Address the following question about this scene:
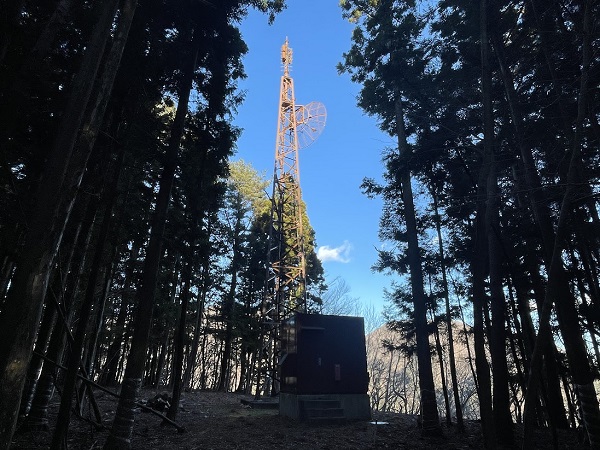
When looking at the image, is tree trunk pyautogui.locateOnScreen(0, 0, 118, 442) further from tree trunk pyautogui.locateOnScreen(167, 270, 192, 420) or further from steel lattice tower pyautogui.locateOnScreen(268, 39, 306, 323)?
steel lattice tower pyautogui.locateOnScreen(268, 39, 306, 323)

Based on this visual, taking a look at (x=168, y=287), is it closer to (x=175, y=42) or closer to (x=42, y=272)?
(x=175, y=42)

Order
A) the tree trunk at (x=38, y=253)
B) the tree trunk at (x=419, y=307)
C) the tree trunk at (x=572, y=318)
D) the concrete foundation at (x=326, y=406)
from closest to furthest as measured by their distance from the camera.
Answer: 1. the tree trunk at (x=38, y=253)
2. the tree trunk at (x=572, y=318)
3. the tree trunk at (x=419, y=307)
4. the concrete foundation at (x=326, y=406)

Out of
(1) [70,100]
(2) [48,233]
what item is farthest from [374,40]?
(2) [48,233]

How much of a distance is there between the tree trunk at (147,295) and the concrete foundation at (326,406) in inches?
235

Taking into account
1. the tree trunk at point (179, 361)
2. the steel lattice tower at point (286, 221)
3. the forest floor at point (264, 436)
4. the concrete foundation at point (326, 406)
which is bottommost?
the forest floor at point (264, 436)

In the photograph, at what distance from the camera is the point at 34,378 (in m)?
6.53

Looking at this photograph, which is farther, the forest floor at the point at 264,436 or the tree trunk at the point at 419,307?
the tree trunk at the point at 419,307

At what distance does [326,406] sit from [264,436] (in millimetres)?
3405

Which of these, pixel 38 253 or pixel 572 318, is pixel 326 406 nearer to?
pixel 572 318

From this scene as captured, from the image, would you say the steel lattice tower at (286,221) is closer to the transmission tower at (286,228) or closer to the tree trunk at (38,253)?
the transmission tower at (286,228)

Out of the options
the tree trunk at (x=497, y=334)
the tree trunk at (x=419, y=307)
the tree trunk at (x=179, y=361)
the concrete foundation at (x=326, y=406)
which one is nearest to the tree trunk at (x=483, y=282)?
the tree trunk at (x=497, y=334)

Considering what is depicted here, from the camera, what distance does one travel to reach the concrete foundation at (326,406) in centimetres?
1071

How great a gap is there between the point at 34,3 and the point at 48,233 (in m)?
5.36

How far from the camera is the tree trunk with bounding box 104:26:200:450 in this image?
6011 millimetres
